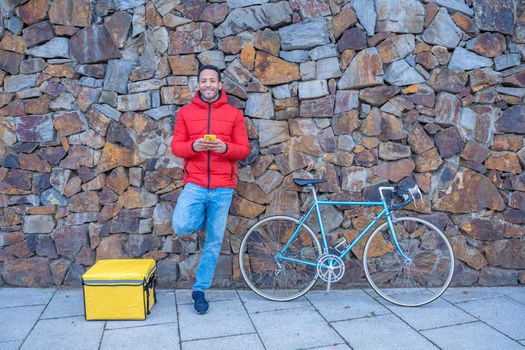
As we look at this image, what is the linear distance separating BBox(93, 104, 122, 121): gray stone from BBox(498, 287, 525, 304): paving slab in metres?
3.46

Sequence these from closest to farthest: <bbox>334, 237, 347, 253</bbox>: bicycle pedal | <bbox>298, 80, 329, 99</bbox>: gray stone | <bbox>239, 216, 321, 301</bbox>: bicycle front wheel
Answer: <bbox>334, 237, 347, 253</bbox>: bicycle pedal < <bbox>298, 80, 329, 99</bbox>: gray stone < <bbox>239, 216, 321, 301</bbox>: bicycle front wheel

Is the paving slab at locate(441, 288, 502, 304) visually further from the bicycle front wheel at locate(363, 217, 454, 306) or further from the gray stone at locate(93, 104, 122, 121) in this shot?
the gray stone at locate(93, 104, 122, 121)

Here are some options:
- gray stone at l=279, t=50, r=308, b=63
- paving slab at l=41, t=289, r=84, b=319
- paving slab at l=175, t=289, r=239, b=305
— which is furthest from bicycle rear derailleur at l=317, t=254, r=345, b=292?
paving slab at l=41, t=289, r=84, b=319

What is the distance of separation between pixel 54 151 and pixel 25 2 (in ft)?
3.98

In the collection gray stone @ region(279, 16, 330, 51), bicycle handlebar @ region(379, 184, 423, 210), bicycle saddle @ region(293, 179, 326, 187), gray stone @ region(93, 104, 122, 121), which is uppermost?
gray stone @ region(279, 16, 330, 51)

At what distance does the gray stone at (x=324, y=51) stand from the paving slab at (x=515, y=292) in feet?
7.80

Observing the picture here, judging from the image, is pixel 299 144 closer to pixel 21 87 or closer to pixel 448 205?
pixel 448 205

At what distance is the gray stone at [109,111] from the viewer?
3.56 meters

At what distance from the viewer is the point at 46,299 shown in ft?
11.3

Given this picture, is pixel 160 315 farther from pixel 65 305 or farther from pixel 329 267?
pixel 329 267

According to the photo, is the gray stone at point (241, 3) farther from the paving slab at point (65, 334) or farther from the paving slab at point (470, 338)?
the paving slab at point (470, 338)

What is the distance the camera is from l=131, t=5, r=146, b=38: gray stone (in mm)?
3479

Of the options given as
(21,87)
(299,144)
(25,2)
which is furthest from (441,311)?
(25,2)

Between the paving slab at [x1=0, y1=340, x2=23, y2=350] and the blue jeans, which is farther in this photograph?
the blue jeans
